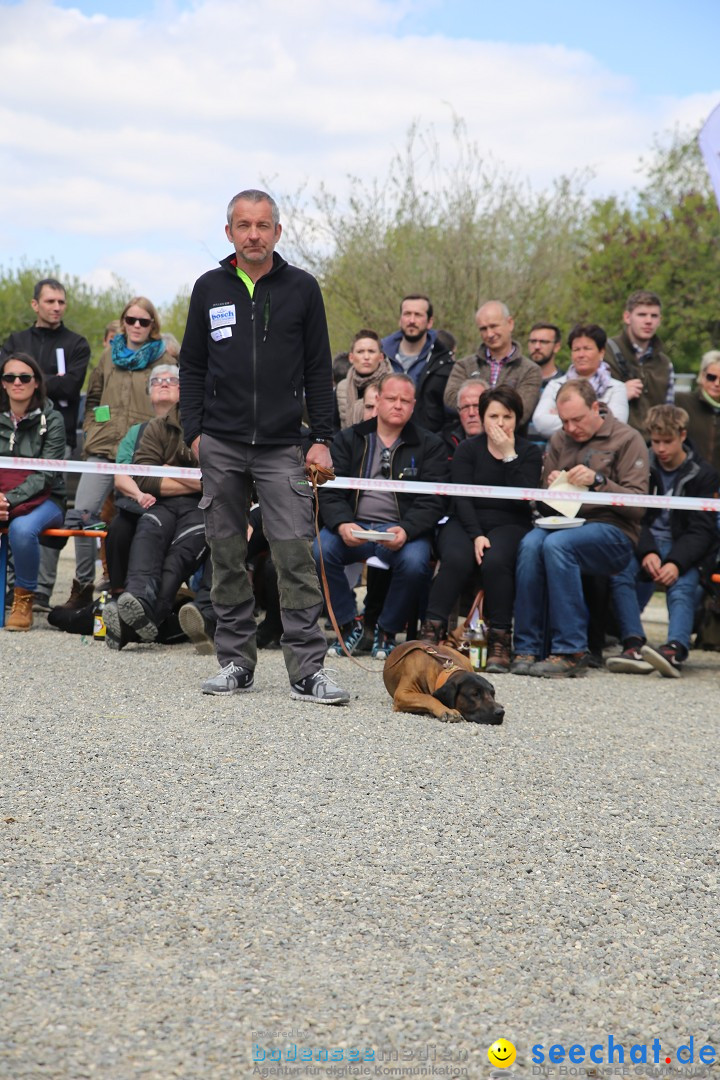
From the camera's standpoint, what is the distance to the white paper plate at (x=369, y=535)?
26.6ft

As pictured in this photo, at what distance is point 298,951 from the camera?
3.08 metres

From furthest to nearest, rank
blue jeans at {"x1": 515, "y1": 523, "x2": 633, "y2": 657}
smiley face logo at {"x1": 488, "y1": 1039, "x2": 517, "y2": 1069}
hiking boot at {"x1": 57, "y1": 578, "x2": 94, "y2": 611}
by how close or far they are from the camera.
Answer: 1. hiking boot at {"x1": 57, "y1": 578, "x2": 94, "y2": 611}
2. blue jeans at {"x1": 515, "y1": 523, "x2": 633, "y2": 657}
3. smiley face logo at {"x1": 488, "y1": 1039, "x2": 517, "y2": 1069}

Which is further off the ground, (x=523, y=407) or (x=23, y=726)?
(x=523, y=407)

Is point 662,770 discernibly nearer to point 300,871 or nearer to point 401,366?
point 300,871

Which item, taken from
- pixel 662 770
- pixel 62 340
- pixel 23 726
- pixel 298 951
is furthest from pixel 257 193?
pixel 62 340

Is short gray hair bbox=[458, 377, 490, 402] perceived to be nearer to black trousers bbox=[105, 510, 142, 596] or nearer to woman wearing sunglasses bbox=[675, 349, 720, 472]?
woman wearing sunglasses bbox=[675, 349, 720, 472]

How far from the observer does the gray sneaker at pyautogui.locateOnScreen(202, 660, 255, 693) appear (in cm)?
635

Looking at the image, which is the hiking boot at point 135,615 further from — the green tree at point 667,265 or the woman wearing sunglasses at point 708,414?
the green tree at point 667,265

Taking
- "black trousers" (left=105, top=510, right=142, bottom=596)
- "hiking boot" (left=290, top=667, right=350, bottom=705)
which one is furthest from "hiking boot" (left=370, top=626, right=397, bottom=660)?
"hiking boot" (left=290, top=667, right=350, bottom=705)

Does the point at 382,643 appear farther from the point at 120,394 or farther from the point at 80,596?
the point at 120,394

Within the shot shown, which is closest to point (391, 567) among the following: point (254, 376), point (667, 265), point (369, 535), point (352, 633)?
point (369, 535)

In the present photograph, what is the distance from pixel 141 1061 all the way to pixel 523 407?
6.70 m

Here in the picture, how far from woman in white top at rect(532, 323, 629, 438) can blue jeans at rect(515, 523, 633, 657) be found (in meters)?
1.19

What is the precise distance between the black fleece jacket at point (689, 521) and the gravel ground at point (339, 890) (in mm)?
2735
